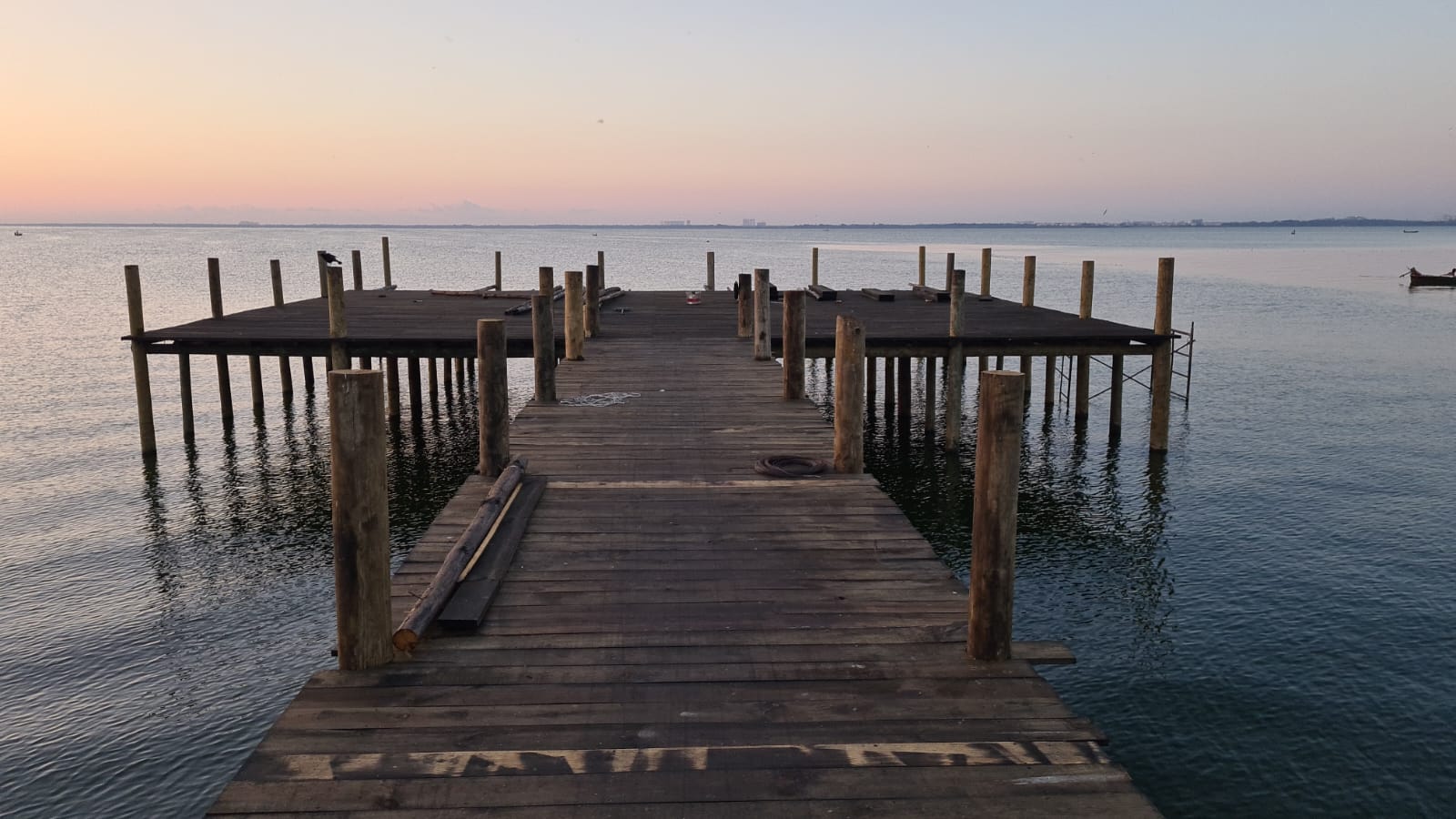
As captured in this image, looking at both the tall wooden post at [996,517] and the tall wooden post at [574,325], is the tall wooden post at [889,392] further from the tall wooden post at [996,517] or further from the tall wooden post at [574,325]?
the tall wooden post at [996,517]

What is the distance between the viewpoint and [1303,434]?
990 inches

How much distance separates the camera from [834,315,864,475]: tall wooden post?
966 centimetres

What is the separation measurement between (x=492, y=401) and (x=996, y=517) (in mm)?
5504

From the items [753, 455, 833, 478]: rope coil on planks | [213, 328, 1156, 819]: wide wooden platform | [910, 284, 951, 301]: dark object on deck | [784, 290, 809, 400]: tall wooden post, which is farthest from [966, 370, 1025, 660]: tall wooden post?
[910, 284, 951, 301]: dark object on deck

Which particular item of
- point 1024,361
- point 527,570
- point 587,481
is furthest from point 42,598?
point 1024,361

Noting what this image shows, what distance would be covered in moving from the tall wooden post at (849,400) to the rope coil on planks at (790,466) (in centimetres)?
23

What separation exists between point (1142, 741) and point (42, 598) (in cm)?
1466

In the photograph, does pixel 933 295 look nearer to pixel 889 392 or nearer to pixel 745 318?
pixel 889 392

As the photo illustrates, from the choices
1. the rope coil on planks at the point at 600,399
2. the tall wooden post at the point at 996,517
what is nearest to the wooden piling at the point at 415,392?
the rope coil on planks at the point at 600,399

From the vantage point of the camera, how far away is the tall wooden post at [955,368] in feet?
68.1

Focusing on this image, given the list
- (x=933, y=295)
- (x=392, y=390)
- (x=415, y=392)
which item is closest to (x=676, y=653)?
(x=392, y=390)

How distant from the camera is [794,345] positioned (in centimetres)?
1359

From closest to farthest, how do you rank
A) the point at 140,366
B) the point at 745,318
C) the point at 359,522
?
1. the point at 359,522
2. the point at 745,318
3. the point at 140,366

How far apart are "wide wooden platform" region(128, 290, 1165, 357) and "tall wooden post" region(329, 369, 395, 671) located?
47.6 feet
